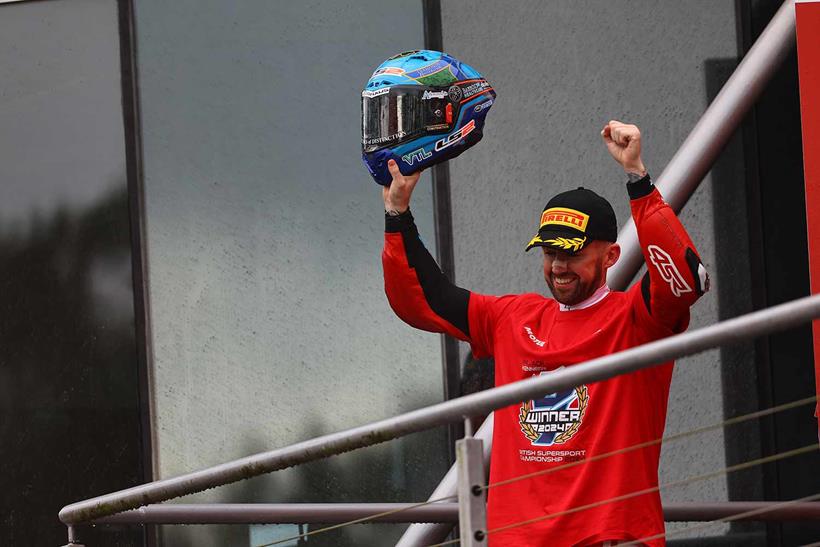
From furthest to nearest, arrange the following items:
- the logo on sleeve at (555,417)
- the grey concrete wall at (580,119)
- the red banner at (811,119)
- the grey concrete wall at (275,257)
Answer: the grey concrete wall at (275,257) → the grey concrete wall at (580,119) → the red banner at (811,119) → the logo on sleeve at (555,417)

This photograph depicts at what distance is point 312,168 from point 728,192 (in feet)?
5.41

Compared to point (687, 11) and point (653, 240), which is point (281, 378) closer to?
point (687, 11)

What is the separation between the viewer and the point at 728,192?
5.77m

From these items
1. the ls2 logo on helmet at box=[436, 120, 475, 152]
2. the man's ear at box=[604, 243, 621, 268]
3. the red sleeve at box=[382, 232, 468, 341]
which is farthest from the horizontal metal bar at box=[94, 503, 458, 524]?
the ls2 logo on helmet at box=[436, 120, 475, 152]

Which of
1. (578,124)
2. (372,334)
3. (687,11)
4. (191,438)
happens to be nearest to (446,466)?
(372,334)

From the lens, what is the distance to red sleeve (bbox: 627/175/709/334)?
3816 mm

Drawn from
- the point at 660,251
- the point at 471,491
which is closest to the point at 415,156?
the point at 660,251

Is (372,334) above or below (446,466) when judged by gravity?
above

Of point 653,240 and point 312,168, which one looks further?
point 312,168

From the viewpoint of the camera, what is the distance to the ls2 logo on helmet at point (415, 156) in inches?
173

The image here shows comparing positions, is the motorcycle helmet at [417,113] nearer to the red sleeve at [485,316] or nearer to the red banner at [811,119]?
the red sleeve at [485,316]

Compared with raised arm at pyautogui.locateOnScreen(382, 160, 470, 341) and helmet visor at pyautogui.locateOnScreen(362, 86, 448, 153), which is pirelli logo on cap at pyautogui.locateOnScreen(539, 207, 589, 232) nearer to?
raised arm at pyautogui.locateOnScreen(382, 160, 470, 341)

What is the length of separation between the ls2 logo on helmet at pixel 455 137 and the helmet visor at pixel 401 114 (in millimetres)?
38

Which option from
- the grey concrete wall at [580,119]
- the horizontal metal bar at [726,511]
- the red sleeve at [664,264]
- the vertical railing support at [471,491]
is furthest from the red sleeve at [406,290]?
the grey concrete wall at [580,119]
